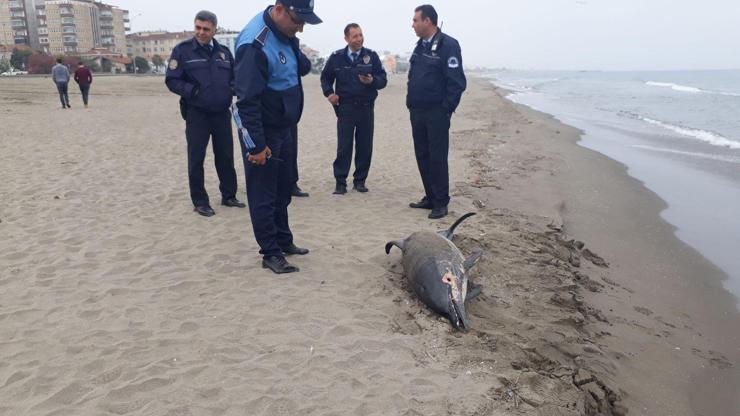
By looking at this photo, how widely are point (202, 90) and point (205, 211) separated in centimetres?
132

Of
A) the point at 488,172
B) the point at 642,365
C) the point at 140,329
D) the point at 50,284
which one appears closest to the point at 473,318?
the point at 642,365

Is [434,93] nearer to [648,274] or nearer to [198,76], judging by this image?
[198,76]

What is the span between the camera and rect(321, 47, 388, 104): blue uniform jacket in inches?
257

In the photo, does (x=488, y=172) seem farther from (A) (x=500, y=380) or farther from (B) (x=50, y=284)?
(B) (x=50, y=284)

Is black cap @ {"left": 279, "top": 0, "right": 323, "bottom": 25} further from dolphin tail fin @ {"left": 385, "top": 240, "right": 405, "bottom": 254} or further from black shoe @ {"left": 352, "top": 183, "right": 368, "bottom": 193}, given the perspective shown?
black shoe @ {"left": 352, "top": 183, "right": 368, "bottom": 193}

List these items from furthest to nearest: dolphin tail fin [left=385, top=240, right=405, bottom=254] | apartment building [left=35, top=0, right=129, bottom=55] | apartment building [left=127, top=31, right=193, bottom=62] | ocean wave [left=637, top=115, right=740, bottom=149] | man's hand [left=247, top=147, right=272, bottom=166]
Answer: apartment building [left=127, top=31, right=193, bottom=62]
apartment building [left=35, top=0, right=129, bottom=55]
ocean wave [left=637, top=115, right=740, bottom=149]
dolphin tail fin [left=385, top=240, right=405, bottom=254]
man's hand [left=247, top=147, right=272, bottom=166]

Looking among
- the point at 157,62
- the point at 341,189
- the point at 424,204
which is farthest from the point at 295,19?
the point at 157,62

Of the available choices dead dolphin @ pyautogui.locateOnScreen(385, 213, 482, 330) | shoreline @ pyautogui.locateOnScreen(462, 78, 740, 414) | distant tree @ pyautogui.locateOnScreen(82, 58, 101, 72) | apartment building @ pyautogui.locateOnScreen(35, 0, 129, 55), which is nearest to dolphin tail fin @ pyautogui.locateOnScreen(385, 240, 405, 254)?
dead dolphin @ pyautogui.locateOnScreen(385, 213, 482, 330)

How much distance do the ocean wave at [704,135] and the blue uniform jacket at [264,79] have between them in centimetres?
1287

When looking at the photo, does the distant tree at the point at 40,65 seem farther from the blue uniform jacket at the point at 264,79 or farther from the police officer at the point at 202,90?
the blue uniform jacket at the point at 264,79

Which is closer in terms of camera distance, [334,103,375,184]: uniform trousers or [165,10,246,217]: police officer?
[165,10,246,217]: police officer

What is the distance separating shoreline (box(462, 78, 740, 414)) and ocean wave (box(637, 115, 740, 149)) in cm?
599

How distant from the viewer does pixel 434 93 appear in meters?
5.55

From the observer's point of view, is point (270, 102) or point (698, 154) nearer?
point (270, 102)
